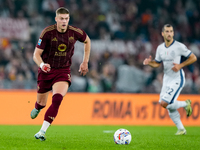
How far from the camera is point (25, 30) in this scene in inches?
593

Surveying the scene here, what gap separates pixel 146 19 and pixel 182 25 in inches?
79.4

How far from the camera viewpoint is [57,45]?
652 centimetres

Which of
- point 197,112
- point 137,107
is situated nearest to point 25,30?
point 137,107

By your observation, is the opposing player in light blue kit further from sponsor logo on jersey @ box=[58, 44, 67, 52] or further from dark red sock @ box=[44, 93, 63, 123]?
dark red sock @ box=[44, 93, 63, 123]

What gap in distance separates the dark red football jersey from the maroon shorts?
0.34 ft

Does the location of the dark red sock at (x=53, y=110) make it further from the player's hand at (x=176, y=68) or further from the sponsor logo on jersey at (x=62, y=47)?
the player's hand at (x=176, y=68)

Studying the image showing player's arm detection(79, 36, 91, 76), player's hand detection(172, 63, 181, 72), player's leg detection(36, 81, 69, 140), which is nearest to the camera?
player's leg detection(36, 81, 69, 140)

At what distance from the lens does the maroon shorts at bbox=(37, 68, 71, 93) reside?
6.57 meters

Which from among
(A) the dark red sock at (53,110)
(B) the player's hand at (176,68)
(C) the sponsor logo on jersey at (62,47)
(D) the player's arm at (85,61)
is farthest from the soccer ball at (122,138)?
(B) the player's hand at (176,68)

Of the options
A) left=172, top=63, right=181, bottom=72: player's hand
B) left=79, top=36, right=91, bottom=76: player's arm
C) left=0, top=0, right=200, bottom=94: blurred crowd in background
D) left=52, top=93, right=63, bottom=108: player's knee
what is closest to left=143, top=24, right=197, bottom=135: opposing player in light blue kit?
left=172, top=63, right=181, bottom=72: player's hand

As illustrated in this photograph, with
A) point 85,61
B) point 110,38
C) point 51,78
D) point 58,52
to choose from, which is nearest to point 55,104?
point 51,78

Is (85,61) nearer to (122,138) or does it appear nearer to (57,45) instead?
(57,45)

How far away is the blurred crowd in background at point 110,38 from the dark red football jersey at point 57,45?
5816 millimetres

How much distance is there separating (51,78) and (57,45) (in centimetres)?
64
